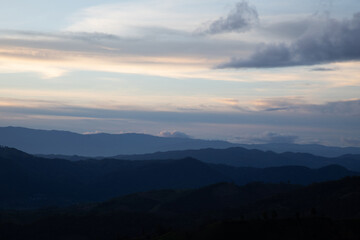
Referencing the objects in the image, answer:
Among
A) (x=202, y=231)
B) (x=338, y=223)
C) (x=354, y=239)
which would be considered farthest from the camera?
(x=202, y=231)

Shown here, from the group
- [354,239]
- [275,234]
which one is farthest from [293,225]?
[354,239]

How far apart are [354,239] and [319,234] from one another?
10.7 m

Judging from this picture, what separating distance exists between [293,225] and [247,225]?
13.7m

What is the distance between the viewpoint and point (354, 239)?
141m

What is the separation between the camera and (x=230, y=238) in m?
150

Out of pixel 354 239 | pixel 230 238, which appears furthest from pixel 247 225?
pixel 354 239

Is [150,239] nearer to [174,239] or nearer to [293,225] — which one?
[174,239]

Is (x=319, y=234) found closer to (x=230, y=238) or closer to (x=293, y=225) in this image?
(x=293, y=225)

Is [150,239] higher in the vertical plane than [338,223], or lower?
lower

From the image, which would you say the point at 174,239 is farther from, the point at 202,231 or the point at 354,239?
the point at 354,239

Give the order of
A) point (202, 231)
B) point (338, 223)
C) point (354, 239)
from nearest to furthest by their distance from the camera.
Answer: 1. point (354, 239)
2. point (338, 223)
3. point (202, 231)

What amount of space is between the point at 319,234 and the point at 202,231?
36396 millimetres

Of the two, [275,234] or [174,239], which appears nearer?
[275,234]

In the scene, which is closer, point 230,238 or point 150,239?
point 230,238
